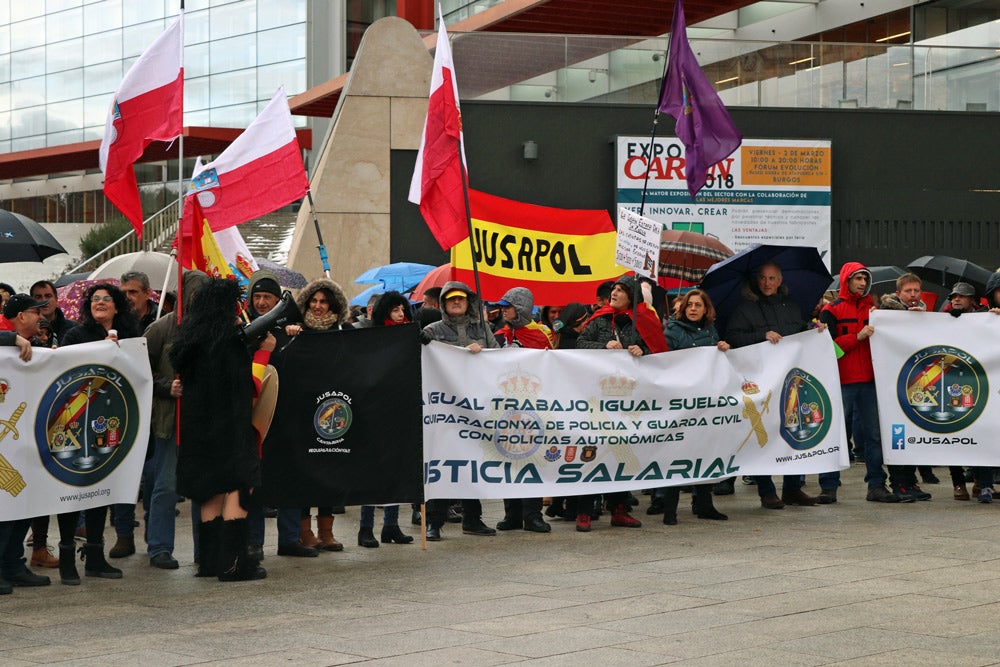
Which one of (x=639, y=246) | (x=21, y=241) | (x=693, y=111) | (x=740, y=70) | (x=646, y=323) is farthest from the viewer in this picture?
(x=740, y=70)

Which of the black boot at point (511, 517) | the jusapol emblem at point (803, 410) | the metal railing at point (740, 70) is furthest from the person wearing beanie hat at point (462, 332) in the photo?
the metal railing at point (740, 70)

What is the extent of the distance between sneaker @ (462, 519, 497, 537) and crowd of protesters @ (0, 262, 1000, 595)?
11 millimetres

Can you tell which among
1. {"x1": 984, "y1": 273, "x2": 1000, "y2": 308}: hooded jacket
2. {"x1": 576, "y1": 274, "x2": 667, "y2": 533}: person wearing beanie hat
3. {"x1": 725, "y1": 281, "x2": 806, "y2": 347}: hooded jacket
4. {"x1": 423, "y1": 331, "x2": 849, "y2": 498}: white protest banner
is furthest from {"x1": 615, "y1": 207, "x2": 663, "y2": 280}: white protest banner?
{"x1": 984, "y1": 273, "x2": 1000, "y2": 308}: hooded jacket

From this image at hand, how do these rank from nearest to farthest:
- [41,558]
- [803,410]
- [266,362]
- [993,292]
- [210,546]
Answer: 1. [210,546]
2. [266,362]
3. [41,558]
4. [803,410]
5. [993,292]

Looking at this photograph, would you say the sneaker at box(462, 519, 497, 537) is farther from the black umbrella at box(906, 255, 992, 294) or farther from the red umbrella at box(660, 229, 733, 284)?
the black umbrella at box(906, 255, 992, 294)

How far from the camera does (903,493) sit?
1183 cm

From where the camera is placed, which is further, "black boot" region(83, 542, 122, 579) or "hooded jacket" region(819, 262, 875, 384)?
"hooded jacket" region(819, 262, 875, 384)

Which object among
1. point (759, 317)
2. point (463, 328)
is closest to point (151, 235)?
point (759, 317)

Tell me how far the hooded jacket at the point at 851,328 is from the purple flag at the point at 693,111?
5.12 ft

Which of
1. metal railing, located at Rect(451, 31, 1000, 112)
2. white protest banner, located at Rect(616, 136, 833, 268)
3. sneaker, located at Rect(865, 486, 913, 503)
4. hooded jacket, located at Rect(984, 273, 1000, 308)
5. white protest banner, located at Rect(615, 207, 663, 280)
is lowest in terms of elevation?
sneaker, located at Rect(865, 486, 913, 503)

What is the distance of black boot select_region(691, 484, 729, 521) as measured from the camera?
1096 centimetres

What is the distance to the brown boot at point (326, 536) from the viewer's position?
9.56m

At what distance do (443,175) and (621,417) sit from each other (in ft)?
8.16

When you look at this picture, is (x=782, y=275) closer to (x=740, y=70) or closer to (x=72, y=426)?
(x=72, y=426)
